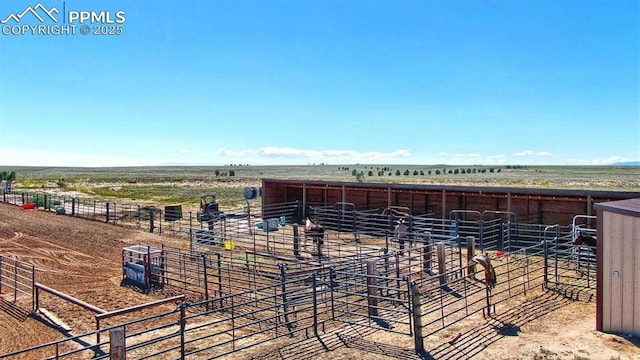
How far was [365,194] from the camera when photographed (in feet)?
84.9

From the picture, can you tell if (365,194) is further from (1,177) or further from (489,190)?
(1,177)

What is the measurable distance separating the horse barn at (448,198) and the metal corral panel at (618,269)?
27.9 feet

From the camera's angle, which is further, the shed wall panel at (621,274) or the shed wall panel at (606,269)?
the shed wall panel at (606,269)

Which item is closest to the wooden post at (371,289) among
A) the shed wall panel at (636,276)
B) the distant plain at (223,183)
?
the shed wall panel at (636,276)

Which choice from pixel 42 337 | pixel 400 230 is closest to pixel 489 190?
pixel 400 230

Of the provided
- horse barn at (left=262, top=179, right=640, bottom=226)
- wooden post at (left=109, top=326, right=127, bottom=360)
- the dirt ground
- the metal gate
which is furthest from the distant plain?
wooden post at (left=109, top=326, right=127, bottom=360)

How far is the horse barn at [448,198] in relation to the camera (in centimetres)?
1892

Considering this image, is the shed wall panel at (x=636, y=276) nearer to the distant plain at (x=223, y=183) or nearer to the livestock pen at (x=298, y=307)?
the livestock pen at (x=298, y=307)

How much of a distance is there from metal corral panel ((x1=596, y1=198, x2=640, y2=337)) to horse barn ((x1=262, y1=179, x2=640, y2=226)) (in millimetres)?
8514

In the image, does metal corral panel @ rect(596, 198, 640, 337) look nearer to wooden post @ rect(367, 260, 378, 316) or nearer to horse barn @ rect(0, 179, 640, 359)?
horse barn @ rect(0, 179, 640, 359)

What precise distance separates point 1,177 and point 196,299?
245 ft

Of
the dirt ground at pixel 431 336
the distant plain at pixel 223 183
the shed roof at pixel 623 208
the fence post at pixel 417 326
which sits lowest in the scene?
the dirt ground at pixel 431 336

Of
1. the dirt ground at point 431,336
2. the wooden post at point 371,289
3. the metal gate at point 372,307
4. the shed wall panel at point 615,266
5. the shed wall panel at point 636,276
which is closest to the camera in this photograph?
the dirt ground at point 431,336

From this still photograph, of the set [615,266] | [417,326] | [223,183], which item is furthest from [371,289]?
[223,183]
